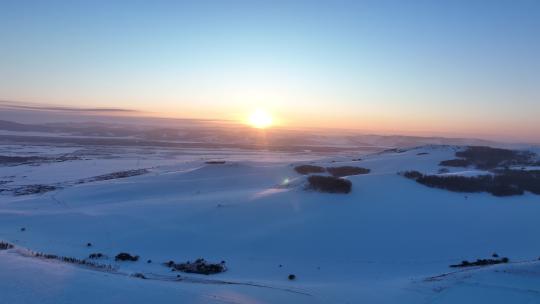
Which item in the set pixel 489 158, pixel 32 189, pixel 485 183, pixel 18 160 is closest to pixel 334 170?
pixel 485 183

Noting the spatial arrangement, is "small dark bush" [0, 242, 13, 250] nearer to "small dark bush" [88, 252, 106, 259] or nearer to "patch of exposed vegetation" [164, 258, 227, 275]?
"small dark bush" [88, 252, 106, 259]

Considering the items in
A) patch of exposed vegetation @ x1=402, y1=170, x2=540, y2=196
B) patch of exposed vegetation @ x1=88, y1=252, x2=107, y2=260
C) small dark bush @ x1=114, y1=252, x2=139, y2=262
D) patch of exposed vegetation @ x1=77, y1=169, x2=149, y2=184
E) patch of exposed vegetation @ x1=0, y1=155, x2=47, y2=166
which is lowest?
patch of exposed vegetation @ x1=0, y1=155, x2=47, y2=166

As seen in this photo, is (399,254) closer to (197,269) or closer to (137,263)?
(197,269)

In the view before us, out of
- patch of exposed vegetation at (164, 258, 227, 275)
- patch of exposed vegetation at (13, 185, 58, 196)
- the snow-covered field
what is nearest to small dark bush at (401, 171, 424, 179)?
the snow-covered field

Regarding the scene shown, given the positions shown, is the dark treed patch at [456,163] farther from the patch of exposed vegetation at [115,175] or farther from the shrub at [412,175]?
the patch of exposed vegetation at [115,175]

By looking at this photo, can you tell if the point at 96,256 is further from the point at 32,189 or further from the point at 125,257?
the point at 32,189
